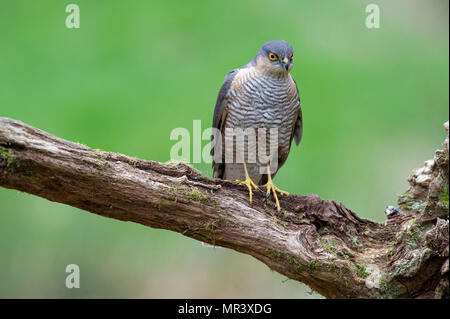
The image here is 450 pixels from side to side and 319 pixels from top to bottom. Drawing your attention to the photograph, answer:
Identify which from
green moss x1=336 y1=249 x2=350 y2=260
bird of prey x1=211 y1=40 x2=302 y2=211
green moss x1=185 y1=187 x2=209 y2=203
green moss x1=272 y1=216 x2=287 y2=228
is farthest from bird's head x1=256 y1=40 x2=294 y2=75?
green moss x1=336 y1=249 x2=350 y2=260

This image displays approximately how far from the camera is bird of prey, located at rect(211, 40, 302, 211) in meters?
4.62

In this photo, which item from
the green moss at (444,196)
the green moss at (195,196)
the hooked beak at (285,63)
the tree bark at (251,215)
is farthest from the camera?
the hooked beak at (285,63)

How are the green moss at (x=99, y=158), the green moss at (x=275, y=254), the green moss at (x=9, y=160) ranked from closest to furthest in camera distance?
the green moss at (x=9, y=160) → the green moss at (x=99, y=158) → the green moss at (x=275, y=254)

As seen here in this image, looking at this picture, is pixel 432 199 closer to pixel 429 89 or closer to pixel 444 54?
pixel 429 89

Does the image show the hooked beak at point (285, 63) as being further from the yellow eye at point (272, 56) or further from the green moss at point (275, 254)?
the green moss at point (275, 254)

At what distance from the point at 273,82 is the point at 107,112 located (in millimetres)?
3715

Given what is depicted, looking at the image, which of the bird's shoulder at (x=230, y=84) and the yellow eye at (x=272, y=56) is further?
the bird's shoulder at (x=230, y=84)

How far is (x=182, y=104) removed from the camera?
7871 mm

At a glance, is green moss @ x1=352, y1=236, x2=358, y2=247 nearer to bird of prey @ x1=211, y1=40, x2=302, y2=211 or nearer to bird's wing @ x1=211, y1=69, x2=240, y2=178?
bird of prey @ x1=211, y1=40, x2=302, y2=211

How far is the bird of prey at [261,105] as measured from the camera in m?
4.62

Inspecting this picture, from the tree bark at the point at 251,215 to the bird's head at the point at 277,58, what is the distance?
1.18 m

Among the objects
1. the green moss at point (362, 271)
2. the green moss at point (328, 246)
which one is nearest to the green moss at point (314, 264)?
the green moss at point (328, 246)

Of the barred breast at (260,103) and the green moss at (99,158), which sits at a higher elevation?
the barred breast at (260,103)

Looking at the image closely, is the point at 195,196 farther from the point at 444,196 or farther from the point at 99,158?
the point at 444,196
